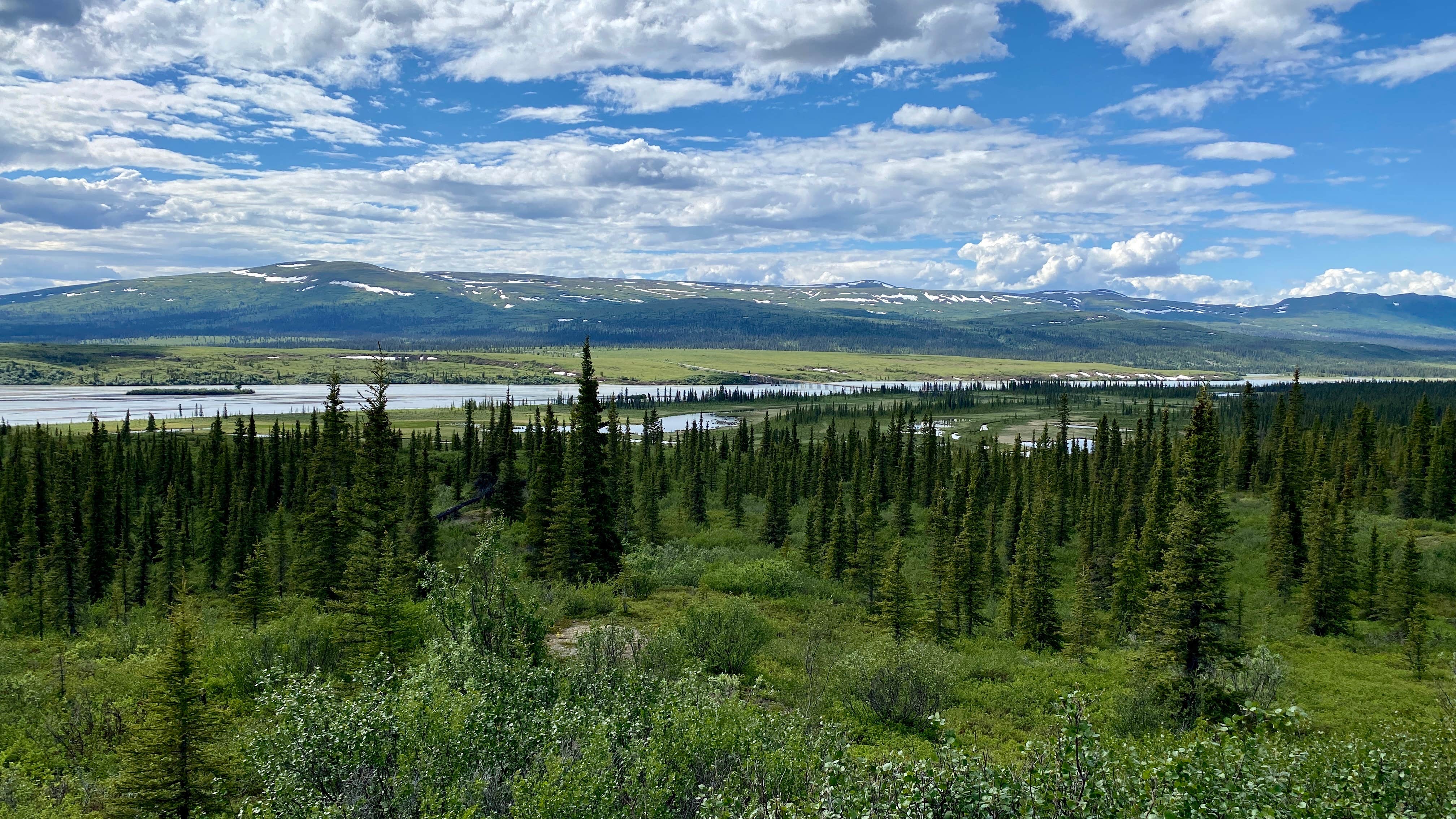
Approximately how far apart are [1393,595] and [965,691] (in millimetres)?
39444

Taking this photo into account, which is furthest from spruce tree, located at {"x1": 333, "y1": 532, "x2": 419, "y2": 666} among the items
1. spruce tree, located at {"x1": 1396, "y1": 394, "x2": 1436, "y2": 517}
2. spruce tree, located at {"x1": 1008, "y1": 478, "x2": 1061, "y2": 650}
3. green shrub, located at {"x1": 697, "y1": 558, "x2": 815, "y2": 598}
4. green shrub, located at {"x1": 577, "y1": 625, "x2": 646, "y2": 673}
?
spruce tree, located at {"x1": 1396, "y1": 394, "x2": 1436, "y2": 517}

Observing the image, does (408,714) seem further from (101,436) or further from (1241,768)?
(101,436)

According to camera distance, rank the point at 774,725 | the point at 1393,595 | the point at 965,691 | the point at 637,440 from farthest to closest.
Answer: the point at 637,440
the point at 1393,595
the point at 965,691
the point at 774,725

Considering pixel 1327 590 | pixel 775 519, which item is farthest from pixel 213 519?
pixel 1327 590

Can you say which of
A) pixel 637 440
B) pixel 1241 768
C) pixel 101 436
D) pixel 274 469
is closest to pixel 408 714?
pixel 1241 768

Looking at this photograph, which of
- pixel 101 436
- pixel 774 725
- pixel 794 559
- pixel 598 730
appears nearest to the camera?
pixel 598 730

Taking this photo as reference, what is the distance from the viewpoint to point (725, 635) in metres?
32.6

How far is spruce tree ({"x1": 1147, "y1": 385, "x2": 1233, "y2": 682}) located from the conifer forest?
154mm

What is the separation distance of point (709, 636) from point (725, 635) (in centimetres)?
69

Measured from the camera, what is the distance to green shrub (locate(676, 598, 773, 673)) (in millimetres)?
31969

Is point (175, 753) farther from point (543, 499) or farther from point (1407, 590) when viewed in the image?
point (1407, 590)

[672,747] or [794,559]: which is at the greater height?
[672,747]

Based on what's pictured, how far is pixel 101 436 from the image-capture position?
92.9 meters

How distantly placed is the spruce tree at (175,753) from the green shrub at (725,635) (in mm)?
15943
